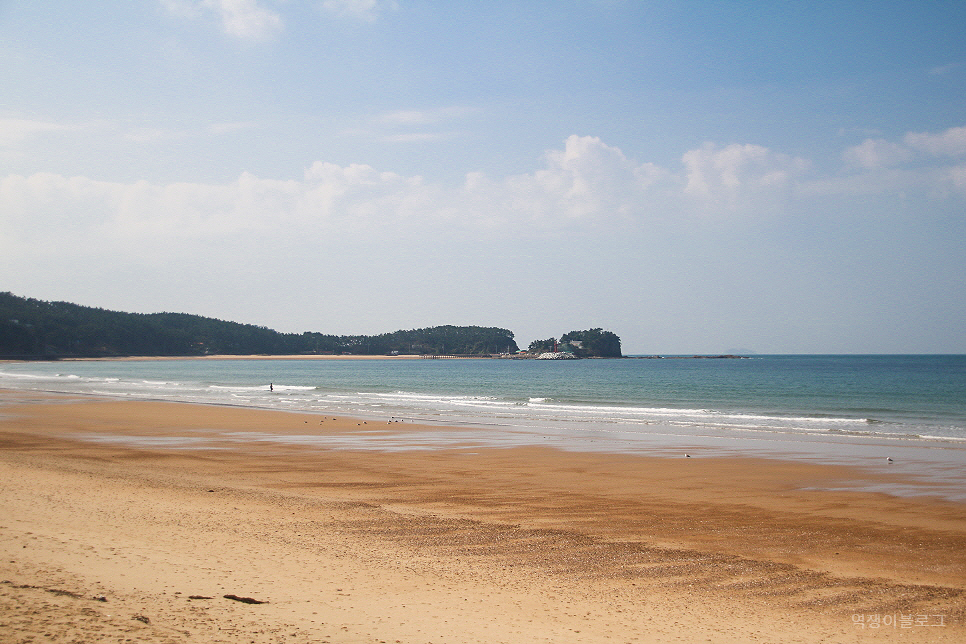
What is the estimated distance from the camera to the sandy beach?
530cm

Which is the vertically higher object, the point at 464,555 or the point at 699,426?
the point at 464,555

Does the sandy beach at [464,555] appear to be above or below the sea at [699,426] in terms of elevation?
above

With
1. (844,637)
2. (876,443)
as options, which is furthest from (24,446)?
(876,443)

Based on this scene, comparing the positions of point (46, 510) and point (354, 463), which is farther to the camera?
point (354, 463)

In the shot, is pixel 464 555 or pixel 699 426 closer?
pixel 464 555

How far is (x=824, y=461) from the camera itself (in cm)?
1703

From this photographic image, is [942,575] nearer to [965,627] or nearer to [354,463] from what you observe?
[965,627]

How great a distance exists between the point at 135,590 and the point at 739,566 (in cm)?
637

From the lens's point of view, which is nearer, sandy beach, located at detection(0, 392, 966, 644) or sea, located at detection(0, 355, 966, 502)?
sandy beach, located at detection(0, 392, 966, 644)

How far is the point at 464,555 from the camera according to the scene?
25.5 feet

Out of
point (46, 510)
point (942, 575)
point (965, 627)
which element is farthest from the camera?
point (46, 510)

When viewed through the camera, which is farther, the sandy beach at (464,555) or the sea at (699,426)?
the sea at (699,426)

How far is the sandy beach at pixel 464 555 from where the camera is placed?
5.30 metres

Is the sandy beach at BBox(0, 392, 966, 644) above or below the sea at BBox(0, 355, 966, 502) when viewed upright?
above
